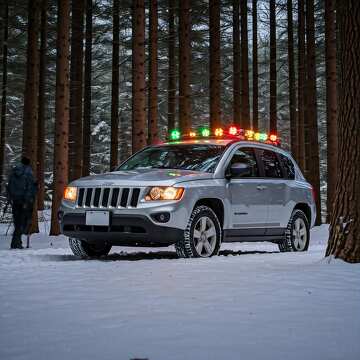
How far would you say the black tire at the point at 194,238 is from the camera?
878 centimetres

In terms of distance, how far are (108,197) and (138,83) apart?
778 cm

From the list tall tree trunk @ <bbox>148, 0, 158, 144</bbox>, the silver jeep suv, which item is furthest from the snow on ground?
tall tree trunk @ <bbox>148, 0, 158, 144</bbox>

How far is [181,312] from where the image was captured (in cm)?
439

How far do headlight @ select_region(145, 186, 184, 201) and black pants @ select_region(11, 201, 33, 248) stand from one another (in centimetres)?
469

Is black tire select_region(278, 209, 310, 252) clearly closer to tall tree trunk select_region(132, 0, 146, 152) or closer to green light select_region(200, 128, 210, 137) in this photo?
green light select_region(200, 128, 210, 137)

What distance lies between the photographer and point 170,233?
8.54 meters

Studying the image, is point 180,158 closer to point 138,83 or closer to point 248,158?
point 248,158

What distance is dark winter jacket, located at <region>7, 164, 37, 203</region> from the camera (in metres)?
12.5

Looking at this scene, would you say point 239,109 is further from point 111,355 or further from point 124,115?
point 111,355

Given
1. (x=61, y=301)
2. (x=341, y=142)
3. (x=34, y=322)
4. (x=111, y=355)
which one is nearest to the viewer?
(x=111, y=355)

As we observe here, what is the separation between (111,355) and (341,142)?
16.8 feet

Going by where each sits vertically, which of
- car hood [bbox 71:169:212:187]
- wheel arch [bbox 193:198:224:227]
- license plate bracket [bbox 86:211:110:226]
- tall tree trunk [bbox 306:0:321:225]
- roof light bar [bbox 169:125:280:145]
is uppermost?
tall tree trunk [bbox 306:0:321:225]

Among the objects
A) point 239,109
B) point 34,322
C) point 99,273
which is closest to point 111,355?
point 34,322

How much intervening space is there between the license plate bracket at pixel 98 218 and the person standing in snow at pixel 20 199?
12.7 feet
